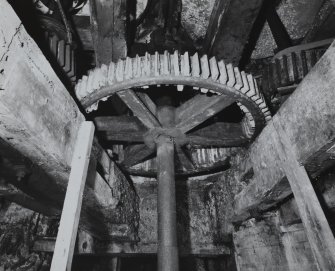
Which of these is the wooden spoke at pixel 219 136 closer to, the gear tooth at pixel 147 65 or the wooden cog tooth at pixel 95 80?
the gear tooth at pixel 147 65

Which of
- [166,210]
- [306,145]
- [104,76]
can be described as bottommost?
[166,210]

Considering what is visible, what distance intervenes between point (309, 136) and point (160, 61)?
1.16 meters

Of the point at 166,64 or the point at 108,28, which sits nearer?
the point at 166,64

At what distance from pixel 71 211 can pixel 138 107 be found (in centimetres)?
122

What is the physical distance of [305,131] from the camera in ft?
5.14

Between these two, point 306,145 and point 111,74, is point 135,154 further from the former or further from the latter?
point 306,145

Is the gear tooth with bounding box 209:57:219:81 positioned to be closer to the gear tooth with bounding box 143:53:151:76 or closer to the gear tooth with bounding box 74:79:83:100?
the gear tooth with bounding box 143:53:151:76

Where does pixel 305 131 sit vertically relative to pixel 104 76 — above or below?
below

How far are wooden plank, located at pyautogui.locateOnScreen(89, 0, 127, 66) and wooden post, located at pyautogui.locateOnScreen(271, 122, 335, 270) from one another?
149cm

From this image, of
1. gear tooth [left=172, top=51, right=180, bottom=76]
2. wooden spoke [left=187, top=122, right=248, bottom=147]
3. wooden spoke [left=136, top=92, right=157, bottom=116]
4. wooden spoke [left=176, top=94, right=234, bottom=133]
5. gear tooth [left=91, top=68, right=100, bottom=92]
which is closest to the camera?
gear tooth [left=172, top=51, right=180, bottom=76]

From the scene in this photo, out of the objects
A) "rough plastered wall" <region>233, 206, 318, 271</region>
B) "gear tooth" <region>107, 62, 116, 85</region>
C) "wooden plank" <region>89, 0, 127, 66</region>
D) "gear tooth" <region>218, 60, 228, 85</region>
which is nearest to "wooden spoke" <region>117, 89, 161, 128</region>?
"gear tooth" <region>107, 62, 116, 85</region>

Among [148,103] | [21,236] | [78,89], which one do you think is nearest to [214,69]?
[148,103]

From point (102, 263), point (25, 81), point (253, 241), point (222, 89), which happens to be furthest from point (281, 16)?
point (102, 263)

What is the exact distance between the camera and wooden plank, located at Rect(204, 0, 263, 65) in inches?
77.1
